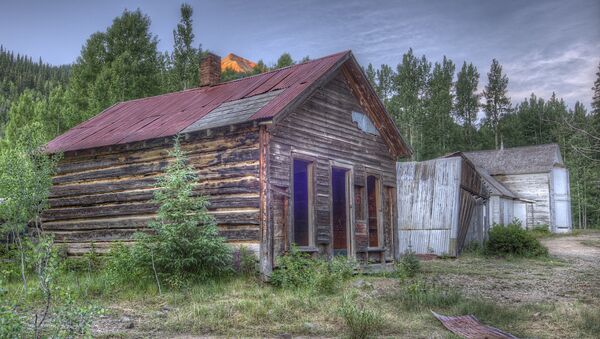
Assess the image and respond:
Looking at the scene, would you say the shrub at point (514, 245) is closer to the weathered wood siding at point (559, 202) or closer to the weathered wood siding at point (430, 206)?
the weathered wood siding at point (430, 206)

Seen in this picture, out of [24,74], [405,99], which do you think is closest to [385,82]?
[405,99]

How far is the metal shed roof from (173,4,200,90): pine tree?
2187 cm

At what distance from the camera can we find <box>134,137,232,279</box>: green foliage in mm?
9969

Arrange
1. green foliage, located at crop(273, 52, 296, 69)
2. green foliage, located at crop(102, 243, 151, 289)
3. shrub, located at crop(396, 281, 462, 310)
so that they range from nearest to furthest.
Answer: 1. shrub, located at crop(396, 281, 462, 310)
2. green foliage, located at crop(102, 243, 151, 289)
3. green foliage, located at crop(273, 52, 296, 69)

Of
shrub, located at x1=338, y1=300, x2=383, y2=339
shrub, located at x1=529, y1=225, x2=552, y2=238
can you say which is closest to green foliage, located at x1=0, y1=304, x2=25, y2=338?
shrub, located at x1=338, y1=300, x2=383, y2=339

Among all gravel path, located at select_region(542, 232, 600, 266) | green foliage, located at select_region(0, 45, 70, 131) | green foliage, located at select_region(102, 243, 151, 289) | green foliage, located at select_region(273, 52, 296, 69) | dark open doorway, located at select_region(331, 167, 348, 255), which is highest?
green foliage, located at select_region(0, 45, 70, 131)

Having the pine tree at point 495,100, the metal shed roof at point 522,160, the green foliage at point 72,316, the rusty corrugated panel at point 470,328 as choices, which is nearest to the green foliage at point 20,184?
the green foliage at point 72,316

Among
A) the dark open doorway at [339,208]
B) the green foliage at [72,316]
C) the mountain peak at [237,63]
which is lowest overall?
the green foliage at [72,316]

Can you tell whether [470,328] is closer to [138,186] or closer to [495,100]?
[138,186]

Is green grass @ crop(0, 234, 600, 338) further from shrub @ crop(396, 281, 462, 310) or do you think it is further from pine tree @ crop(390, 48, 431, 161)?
pine tree @ crop(390, 48, 431, 161)

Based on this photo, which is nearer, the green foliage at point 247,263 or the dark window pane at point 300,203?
the green foliage at point 247,263

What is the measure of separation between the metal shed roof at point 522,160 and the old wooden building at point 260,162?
86.4 ft

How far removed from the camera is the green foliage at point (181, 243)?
392 inches

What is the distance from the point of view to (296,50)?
134ft
